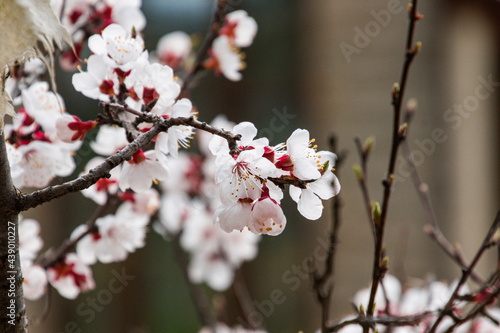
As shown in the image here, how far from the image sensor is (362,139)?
229cm

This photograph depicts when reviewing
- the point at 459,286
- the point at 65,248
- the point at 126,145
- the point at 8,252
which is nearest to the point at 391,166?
the point at 459,286

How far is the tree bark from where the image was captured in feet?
1.35

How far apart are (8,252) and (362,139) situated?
2.05m

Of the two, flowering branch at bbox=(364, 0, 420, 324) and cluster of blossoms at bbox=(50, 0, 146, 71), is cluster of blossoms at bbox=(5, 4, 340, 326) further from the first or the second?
flowering branch at bbox=(364, 0, 420, 324)

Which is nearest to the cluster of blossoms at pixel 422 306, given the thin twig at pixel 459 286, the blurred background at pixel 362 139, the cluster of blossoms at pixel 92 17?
the thin twig at pixel 459 286

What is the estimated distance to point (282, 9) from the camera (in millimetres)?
2863

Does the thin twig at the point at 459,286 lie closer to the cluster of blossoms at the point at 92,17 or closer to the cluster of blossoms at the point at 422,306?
the cluster of blossoms at the point at 422,306

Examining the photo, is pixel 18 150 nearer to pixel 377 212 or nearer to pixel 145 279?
pixel 377 212

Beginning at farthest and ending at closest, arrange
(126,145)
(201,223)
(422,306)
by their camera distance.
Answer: (201,223) < (422,306) < (126,145)

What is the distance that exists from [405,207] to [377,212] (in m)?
1.74

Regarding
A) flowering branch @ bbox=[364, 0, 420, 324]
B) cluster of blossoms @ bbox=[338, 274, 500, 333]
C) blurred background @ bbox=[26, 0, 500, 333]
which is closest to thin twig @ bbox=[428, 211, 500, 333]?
flowering branch @ bbox=[364, 0, 420, 324]

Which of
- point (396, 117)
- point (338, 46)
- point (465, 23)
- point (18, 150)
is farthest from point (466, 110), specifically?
point (18, 150)

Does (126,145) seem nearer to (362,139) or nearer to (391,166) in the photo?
(391,166)

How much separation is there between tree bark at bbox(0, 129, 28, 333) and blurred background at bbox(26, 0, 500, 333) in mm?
1542
